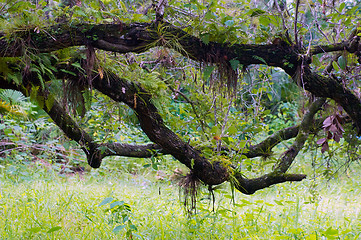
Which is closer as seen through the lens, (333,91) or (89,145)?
(333,91)

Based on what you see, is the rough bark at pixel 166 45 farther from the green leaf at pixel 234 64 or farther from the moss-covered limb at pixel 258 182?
the moss-covered limb at pixel 258 182

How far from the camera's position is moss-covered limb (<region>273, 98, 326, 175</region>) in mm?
2755

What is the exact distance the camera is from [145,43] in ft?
6.08

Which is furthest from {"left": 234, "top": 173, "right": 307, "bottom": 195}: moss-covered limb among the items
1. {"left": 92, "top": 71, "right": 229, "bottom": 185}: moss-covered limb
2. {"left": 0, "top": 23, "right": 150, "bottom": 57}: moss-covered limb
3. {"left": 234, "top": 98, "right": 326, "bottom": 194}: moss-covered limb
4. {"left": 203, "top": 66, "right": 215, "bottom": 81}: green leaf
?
{"left": 0, "top": 23, "right": 150, "bottom": 57}: moss-covered limb

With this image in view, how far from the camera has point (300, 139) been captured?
294 cm

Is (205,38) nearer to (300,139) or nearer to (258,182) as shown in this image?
(258,182)

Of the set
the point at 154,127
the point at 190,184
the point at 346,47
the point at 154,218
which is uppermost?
the point at 346,47

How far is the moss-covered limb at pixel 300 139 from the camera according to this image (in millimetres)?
2755

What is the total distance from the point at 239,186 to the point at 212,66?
0.94 meters

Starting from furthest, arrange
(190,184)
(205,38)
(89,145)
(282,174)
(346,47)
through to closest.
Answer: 1. (89,145)
2. (190,184)
3. (282,174)
4. (346,47)
5. (205,38)

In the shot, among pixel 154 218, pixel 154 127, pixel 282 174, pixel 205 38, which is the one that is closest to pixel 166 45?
pixel 205 38

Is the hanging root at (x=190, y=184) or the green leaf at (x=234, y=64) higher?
the green leaf at (x=234, y=64)

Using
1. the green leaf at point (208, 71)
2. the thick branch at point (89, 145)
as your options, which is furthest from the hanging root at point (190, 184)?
the green leaf at point (208, 71)

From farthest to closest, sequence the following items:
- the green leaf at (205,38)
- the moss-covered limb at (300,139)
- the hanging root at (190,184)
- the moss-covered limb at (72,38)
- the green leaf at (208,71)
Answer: the moss-covered limb at (300,139), the hanging root at (190,184), the green leaf at (208,71), the green leaf at (205,38), the moss-covered limb at (72,38)
